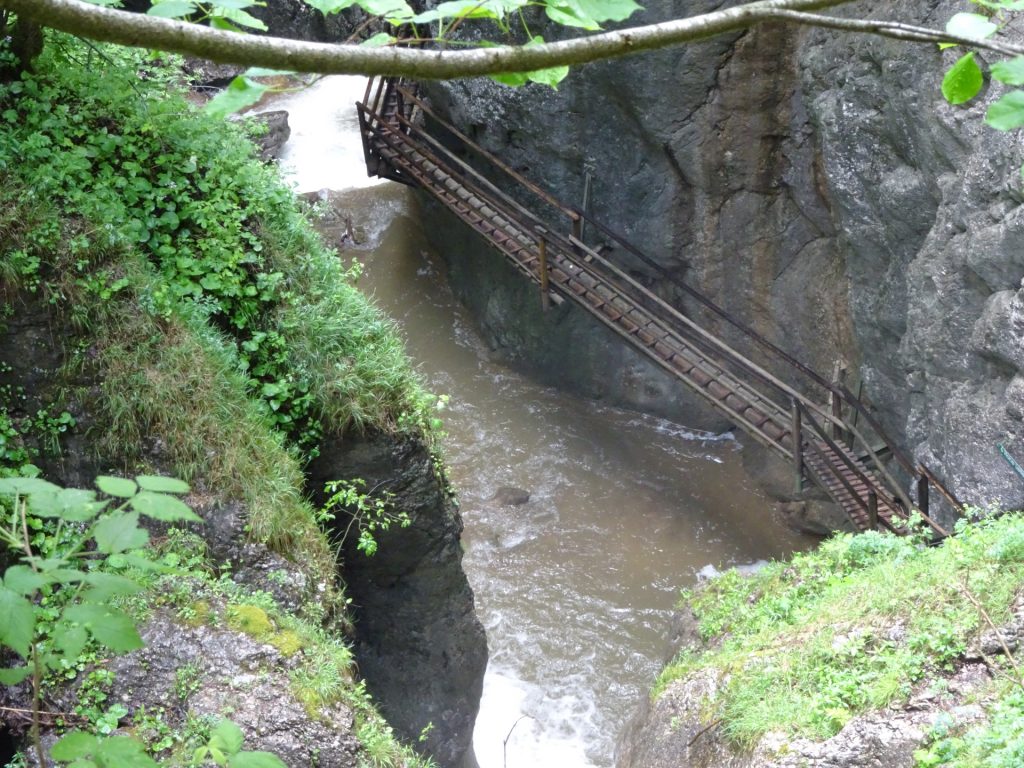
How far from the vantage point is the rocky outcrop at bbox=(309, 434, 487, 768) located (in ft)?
19.6

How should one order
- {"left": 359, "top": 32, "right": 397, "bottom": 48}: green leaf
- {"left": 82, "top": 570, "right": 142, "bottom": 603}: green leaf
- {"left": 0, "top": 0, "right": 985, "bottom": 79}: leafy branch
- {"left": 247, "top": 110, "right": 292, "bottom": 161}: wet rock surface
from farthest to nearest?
{"left": 247, "top": 110, "right": 292, "bottom": 161}: wet rock surface < {"left": 82, "top": 570, "right": 142, "bottom": 603}: green leaf < {"left": 359, "top": 32, "right": 397, "bottom": 48}: green leaf < {"left": 0, "top": 0, "right": 985, "bottom": 79}: leafy branch

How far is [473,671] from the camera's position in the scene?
7.26 meters

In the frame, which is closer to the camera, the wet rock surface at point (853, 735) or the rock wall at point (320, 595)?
the rock wall at point (320, 595)

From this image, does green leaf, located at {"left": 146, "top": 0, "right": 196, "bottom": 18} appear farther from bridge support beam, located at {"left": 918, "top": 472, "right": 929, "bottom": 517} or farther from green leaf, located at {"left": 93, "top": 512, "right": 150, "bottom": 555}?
bridge support beam, located at {"left": 918, "top": 472, "right": 929, "bottom": 517}

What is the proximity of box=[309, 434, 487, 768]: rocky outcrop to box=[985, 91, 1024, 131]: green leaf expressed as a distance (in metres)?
4.76

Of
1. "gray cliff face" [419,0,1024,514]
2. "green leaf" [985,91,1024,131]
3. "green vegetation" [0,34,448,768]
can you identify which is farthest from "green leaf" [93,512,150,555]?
"gray cliff face" [419,0,1024,514]

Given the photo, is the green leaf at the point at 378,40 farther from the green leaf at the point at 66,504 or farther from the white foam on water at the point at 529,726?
the white foam on water at the point at 529,726

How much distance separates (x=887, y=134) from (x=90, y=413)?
797cm

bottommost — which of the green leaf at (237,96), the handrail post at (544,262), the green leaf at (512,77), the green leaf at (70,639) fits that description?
the handrail post at (544,262)

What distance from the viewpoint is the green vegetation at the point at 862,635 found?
4.68m

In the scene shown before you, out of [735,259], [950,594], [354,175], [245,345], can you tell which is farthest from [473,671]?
[354,175]

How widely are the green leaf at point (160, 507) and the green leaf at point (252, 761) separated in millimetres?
511

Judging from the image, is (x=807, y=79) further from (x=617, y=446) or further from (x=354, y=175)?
(x=354, y=175)

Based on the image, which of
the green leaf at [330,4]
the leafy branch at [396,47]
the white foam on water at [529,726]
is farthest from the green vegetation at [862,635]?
the green leaf at [330,4]
